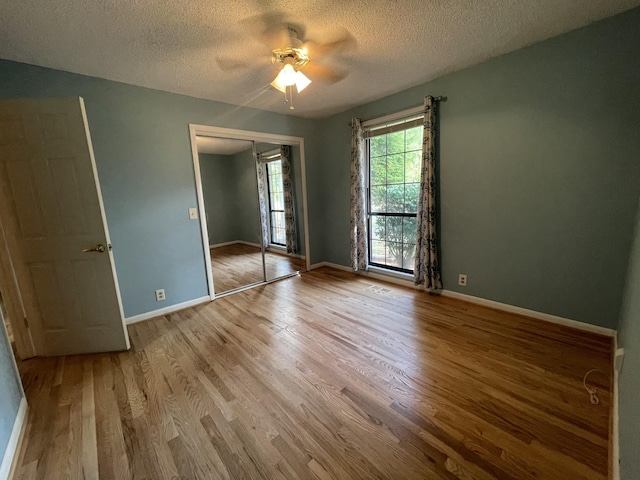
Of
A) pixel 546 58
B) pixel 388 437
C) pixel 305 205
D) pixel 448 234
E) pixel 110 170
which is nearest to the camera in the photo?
pixel 388 437

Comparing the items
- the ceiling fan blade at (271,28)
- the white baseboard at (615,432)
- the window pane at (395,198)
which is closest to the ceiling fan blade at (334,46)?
the ceiling fan blade at (271,28)

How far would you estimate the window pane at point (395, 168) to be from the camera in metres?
3.43

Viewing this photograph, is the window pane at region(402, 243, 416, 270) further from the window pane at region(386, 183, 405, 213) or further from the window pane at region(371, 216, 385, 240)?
the window pane at region(386, 183, 405, 213)

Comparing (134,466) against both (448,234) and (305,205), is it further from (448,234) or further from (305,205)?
(305,205)

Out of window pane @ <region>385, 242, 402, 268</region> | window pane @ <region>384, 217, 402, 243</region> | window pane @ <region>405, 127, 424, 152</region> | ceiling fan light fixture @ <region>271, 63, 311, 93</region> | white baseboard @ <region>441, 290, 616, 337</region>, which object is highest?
ceiling fan light fixture @ <region>271, 63, 311, 93</region>

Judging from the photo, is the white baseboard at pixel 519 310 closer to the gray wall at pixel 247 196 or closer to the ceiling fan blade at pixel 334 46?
the gray wall at pixel 247 196

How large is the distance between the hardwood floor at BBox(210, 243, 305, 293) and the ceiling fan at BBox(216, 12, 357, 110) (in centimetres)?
256

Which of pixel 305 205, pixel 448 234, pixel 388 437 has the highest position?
pixel 305 205

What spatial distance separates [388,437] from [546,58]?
3.15 m

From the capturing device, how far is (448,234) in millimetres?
3021

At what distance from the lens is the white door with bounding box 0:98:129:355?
191 centimetres

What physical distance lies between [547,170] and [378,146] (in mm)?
1939

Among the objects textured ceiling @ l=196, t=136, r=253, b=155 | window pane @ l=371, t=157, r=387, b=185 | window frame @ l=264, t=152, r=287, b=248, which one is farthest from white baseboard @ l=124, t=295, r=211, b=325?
window pane @ l=371, t=157, r=387, b=185

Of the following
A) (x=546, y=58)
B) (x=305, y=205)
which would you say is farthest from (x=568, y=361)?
(x=305, y=205)
